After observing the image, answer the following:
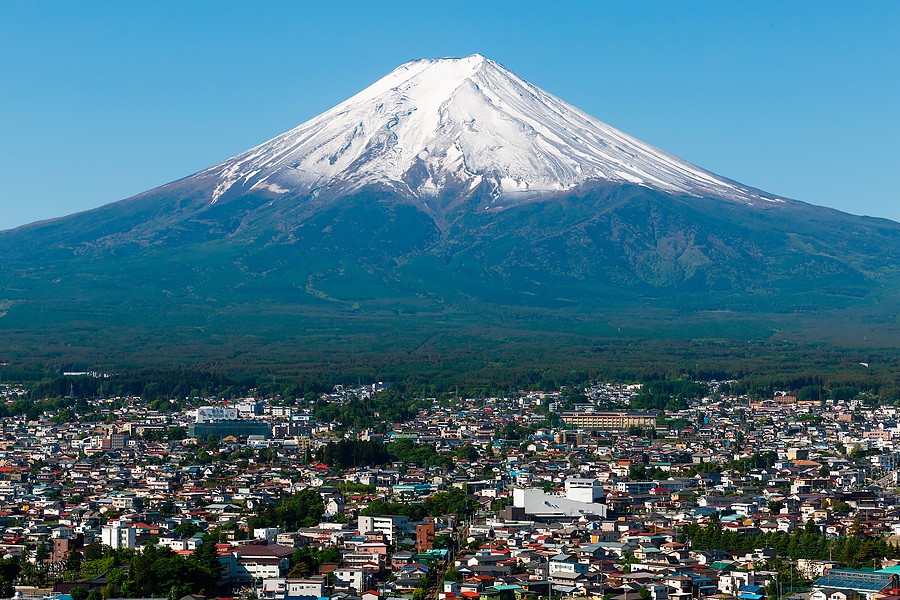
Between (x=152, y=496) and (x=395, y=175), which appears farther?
(x=395, y=175)

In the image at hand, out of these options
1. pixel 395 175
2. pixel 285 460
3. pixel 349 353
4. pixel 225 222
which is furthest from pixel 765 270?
pixel 285 460

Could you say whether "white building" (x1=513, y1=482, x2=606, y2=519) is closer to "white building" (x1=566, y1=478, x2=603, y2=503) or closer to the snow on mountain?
"white building" (x1=566, y1=478, x2=603, y2=503)

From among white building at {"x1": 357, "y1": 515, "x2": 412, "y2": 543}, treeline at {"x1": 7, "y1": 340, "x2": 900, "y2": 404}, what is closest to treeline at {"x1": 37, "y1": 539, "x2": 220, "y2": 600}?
white building at {"x1": 357, "y1": 515, "x2": 412, "y2": 543}

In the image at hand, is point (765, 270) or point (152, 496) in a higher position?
point (765, 270)

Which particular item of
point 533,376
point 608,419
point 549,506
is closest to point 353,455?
point 549,506

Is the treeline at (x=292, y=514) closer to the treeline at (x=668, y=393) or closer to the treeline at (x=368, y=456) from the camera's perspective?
the treeline at (x=368, y=456)

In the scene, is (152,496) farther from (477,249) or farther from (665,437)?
(477,249)

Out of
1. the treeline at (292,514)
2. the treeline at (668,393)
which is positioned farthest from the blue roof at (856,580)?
the treeline at (668,393)
